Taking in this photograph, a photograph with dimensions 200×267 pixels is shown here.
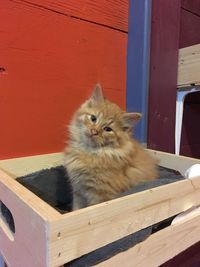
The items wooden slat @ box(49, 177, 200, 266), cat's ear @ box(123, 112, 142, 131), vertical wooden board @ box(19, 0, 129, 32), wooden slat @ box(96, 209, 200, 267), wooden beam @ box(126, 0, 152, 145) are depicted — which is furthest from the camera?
wooden beam @ box(126, 0, 152, 145)

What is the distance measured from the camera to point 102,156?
76 cm

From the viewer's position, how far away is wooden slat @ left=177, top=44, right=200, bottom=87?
1182 millimetres

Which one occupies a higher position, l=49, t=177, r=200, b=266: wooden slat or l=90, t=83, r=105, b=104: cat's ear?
l=90, t=83, r=105, b=104: cat's ear

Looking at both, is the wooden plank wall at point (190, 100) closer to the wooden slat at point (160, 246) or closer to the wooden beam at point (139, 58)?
the wooden beam at point (139, 58)

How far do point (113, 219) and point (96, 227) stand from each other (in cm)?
4

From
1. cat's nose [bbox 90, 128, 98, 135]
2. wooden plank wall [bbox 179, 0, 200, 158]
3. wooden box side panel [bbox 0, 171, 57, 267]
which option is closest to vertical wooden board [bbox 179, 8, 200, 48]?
wooden plank wall [bbox 179, 0, 200, 158]

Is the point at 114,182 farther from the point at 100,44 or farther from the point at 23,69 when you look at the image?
the point at 100,44

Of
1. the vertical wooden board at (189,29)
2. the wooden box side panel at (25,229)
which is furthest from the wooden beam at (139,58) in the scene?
the wooden box side panel at (25,229)

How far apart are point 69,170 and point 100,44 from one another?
59 cm

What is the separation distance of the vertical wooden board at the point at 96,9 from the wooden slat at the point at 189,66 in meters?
0.34

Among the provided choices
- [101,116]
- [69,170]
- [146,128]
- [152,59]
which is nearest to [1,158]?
[69,170]

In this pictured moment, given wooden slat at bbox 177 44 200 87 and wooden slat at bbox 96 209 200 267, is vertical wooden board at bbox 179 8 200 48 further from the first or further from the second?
wooden slat at bbox 96 209 200 267

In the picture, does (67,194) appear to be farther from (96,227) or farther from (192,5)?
Answer: (192,5)

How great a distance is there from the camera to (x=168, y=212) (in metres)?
0.58
